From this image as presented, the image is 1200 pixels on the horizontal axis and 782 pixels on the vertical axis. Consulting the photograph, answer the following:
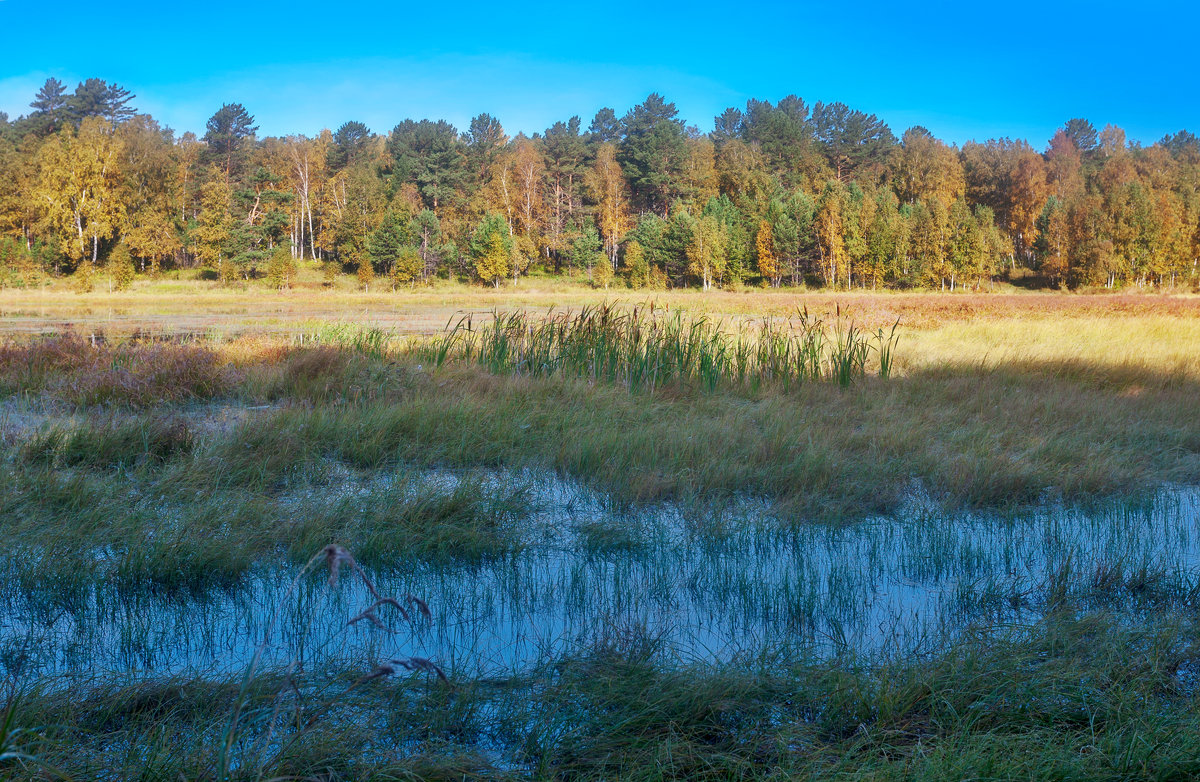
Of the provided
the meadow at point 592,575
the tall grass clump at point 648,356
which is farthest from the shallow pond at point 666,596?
the tall grass clump at point 648,356

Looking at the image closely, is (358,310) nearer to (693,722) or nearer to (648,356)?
(648,356)

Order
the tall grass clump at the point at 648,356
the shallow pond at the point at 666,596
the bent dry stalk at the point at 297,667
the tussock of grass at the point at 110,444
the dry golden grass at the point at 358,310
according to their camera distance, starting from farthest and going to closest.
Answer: the dry golden grass at the point at 358,310 < the tall grass clump at the point at 648,356 < the tussock of grass at the point at 110,444 < the shallow pond at the point at 666,596 < the bent dry stalk at the point at 297,667

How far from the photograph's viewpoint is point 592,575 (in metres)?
3.96

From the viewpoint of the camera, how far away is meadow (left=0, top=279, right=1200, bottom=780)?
7.56ft

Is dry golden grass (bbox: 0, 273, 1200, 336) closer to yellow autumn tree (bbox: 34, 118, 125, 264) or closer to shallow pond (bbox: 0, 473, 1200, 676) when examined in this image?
yellow autumn tree (bbox: 34, 118, 125, 264)

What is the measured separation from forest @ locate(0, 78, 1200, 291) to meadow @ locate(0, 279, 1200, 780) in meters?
38.4

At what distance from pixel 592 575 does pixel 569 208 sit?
5190 centimetres

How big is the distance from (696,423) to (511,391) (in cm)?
195

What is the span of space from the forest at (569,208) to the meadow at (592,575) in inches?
1513

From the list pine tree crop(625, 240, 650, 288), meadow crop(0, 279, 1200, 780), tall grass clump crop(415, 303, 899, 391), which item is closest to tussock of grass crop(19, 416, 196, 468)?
meadow crop(0, 279, 1200, 780)

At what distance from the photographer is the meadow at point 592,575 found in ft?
7.56

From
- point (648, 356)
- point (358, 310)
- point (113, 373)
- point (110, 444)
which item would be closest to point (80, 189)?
point (358, 310)

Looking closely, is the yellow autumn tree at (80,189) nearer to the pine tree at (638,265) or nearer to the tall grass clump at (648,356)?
the pine tree at (638,265)

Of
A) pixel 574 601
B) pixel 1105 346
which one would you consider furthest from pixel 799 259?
pixel 574 601
